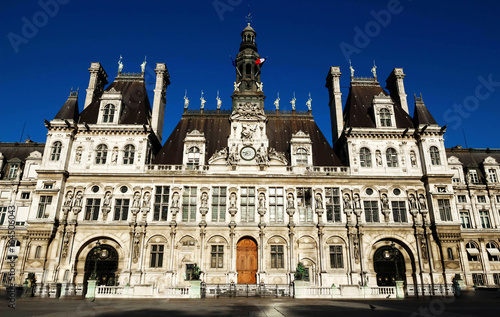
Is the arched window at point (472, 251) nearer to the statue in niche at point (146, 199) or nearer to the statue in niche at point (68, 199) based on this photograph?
the statue in niche at point (146, 199)

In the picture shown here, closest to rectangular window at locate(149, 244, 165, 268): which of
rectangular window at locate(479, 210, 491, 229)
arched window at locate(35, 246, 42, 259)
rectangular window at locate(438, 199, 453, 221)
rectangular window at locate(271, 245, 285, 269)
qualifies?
arched window at locate(35, 246, 42, 259)

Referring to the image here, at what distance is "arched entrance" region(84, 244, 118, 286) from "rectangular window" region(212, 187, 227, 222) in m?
11.1

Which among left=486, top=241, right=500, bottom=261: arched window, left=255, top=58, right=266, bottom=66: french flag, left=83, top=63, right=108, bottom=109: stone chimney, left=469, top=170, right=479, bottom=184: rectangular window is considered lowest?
left=486, top=241, right=500, bottom=261: arched window

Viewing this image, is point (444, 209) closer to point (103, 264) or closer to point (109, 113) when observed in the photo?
point (103, 264)

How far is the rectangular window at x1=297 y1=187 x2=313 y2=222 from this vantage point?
123 ft

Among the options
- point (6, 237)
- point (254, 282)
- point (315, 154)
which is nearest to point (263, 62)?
point (315, 154)

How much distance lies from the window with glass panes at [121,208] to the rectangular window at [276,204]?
15.6 metres

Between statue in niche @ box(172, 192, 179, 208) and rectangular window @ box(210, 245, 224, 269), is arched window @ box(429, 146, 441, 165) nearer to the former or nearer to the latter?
rectangular window @ box(210, 245, 224, 269)

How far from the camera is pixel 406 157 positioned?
4012 centimetres

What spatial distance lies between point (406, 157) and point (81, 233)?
3701cm

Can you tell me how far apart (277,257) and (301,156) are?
38.7 feet

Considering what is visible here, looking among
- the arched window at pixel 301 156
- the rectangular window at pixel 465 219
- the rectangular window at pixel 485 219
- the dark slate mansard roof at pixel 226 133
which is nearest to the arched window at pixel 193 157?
the dark slate mansard roof at pixel 226 133

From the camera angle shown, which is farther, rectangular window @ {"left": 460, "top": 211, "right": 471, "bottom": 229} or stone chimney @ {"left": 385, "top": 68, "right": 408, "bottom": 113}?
stone chimney @ {"left": 385, "top": 68, "right": 408, "bottom": 113}

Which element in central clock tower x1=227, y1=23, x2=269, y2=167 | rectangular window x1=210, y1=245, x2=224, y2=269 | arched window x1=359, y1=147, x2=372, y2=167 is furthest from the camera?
arched window x1=359, y1=147, x2=372, y2=167
